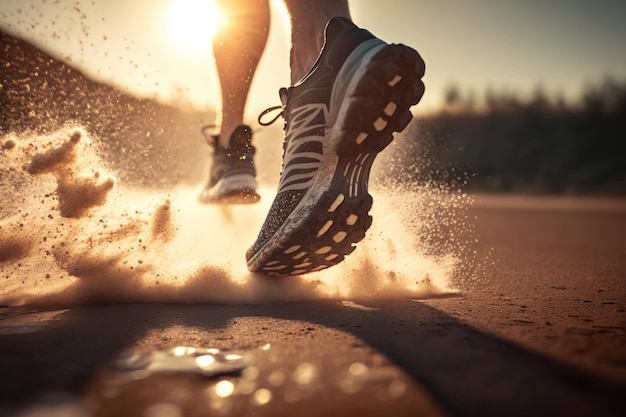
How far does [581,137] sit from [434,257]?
18.2m

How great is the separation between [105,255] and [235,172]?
2.20ft

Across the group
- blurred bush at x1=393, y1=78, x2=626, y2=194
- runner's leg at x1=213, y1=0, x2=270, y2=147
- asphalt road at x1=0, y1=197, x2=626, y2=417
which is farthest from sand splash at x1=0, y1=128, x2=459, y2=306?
blurred bush at x1=393, y1=78, x2=626, y2=194

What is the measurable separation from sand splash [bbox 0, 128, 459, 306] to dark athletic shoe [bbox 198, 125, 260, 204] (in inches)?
11.5

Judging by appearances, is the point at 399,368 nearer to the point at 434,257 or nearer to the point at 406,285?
the point at 406,285

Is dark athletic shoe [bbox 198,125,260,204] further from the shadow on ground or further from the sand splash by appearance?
the shadow on ground

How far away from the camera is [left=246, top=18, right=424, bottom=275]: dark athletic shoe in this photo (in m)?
1.26

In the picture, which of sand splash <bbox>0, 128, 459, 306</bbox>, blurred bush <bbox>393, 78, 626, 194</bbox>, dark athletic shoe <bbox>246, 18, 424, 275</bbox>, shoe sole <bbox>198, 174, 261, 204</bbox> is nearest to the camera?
dark athletic shoe <bbox>246, 18, 424, 275</bbox>

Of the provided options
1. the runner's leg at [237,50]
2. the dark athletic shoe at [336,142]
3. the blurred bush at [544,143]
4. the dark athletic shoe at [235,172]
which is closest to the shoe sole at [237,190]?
the dark athletic shoe at [235,172]

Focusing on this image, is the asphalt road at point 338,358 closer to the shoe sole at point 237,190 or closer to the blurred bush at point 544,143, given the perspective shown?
the shoe sole at point 237,190

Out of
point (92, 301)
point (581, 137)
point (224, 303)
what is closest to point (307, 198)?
point (224, 303)

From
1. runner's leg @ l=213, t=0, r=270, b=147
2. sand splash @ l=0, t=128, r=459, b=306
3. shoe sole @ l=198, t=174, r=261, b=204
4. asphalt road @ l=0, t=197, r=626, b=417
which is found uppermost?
runner's leg @ l=213, t=0, r=270, b=147

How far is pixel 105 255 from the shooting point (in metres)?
1.51

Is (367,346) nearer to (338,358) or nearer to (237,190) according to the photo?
(338,358)

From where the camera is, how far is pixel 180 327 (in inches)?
44.1
